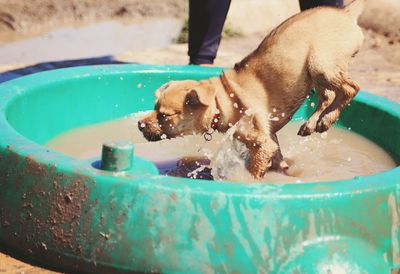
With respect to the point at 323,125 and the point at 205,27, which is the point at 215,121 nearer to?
the point at 323,125

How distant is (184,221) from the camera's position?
9.05 ft

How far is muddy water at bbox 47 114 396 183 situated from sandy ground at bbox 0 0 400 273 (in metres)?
2.45

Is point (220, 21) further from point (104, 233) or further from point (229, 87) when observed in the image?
point (104, 233)

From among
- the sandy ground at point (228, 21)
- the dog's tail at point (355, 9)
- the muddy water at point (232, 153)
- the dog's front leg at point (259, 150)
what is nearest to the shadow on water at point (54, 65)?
the sandy ground at point (228, 21)

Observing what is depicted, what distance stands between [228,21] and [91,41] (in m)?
1.89

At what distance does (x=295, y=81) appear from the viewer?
3773mm

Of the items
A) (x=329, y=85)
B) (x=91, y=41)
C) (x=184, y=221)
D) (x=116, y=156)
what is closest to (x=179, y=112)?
(x=329, y=85)

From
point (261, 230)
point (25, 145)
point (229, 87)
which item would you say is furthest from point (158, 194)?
point (229, 87)

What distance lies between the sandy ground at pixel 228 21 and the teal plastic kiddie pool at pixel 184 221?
164 inches

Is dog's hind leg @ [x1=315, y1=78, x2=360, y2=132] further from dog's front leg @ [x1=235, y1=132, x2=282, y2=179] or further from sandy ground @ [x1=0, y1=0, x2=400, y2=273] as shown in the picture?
Result: sandy ground @ [x1=0, y1=0, x2=400, y2=273]

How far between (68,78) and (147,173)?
1841 mm

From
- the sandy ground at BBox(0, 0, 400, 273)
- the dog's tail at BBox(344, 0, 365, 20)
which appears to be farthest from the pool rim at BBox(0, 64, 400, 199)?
the sandy ground at BBox(0, 0, 400, 273)

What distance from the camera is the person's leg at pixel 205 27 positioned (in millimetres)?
5402

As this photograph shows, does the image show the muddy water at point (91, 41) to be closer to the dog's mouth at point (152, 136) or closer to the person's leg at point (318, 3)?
the person's leg at point (318, 3)
